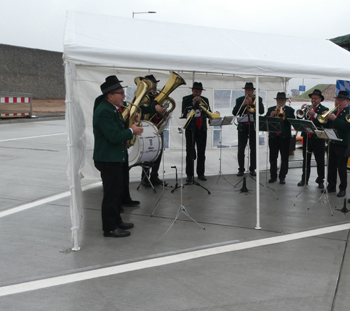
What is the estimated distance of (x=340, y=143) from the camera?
788 centimetres

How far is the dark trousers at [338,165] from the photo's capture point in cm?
797

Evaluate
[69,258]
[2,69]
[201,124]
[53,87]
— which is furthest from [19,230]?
[53,87]

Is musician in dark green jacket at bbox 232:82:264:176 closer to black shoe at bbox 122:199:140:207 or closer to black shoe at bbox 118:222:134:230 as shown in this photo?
black shoe at bbox 122:199:140:207

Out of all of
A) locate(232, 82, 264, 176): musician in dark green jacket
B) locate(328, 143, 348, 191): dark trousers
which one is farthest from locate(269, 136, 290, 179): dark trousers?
locate(328, 143, 348, 191): dark trousers

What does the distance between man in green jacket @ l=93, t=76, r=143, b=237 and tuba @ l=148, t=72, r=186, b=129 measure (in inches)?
73.7

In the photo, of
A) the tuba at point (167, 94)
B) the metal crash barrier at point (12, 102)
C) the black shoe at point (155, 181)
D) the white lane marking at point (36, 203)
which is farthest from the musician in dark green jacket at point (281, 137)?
the metal crash barrier at point (12, 102)

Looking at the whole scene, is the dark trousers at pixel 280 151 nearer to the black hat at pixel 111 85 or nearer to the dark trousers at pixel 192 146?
the dark trousers at pixel 192 146

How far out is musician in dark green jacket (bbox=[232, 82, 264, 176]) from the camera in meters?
8.98

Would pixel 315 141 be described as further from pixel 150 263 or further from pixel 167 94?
pixel 150 263

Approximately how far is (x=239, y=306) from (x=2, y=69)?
28345mm

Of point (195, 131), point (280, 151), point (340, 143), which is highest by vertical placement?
point (195, 131)

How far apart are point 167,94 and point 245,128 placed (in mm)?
2650

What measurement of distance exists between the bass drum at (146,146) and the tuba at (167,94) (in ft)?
2.04

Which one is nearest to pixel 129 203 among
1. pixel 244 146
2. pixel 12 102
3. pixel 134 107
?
pixel 134 107
